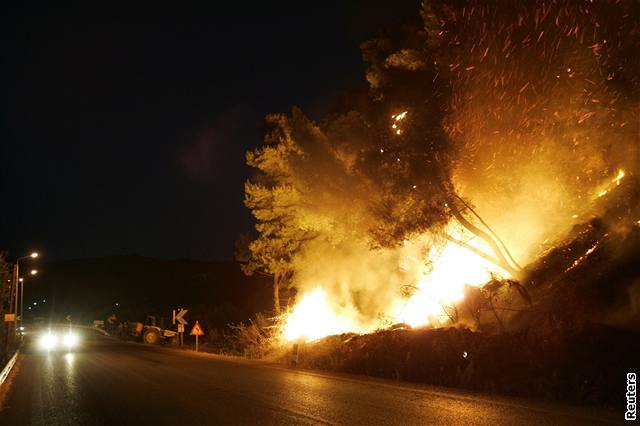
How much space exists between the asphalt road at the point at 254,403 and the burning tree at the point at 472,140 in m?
6.37

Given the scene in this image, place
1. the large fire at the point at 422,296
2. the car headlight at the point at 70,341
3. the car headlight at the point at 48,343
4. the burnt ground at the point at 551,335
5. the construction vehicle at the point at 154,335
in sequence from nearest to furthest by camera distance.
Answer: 1. the burnt ground at the point at 551,335
2. the large fire at the point at 422,296
3. the car headlight at the point at 48,343
4. the car headlight at the point at 70,341
5. the construction vehicle at the point at 154,335

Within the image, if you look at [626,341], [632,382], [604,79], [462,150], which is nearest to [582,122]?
[604,79]

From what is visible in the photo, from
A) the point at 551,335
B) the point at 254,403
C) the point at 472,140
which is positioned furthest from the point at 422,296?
the point at 254,403

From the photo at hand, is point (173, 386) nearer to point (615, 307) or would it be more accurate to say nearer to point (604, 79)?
point (615, 307)

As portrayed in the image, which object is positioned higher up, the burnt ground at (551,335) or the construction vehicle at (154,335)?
the burnt ground at (551,335)

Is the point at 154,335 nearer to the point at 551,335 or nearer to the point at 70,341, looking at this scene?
the point at 70,341

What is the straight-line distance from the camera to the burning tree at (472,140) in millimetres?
14445

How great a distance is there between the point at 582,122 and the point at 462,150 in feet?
10.5

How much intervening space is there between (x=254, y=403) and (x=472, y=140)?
31.7 feet

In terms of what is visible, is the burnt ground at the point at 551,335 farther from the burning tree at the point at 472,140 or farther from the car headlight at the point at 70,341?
the car headlight at the point at 70,341

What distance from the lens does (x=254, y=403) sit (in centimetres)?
1084

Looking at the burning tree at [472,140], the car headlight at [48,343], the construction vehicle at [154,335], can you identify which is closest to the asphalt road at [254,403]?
the burning tree at [472,140]

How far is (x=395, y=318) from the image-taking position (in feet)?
71.8

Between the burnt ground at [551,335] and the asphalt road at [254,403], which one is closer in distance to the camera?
the asphalt road at [254,403]
